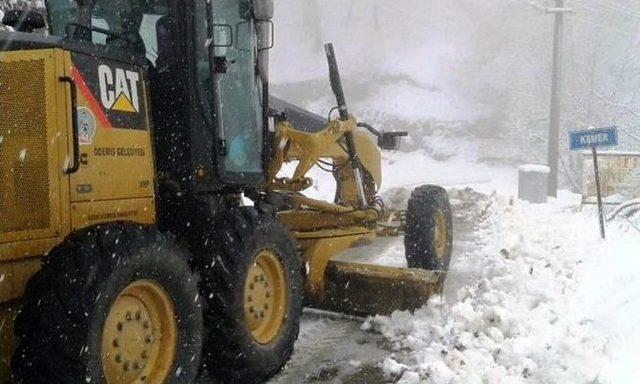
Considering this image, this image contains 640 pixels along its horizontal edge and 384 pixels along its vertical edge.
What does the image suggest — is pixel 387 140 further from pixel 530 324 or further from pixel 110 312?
pixel 110 312

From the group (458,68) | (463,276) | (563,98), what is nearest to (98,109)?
(463,276)

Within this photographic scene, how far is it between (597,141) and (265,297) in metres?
6.74

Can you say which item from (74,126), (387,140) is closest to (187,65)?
(74,126)

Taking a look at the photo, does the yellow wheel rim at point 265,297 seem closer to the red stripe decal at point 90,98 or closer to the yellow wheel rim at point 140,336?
the yellow wheel rim at point 140,336

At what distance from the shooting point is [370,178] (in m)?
8.42

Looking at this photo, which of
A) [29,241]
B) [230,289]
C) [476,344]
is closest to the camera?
[29,241]

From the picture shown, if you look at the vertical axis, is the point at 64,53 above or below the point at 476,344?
above

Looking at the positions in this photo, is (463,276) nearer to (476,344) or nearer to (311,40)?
(476,344)

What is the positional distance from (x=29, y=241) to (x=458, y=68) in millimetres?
43769

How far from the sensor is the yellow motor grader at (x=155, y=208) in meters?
3.45

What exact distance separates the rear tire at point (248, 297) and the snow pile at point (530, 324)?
87 cm

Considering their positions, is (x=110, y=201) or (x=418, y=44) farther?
(x=418, y=44)

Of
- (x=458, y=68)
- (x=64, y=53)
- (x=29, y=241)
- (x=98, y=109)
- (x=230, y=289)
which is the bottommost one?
(x=230, y=289)

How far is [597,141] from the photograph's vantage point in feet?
32.4
